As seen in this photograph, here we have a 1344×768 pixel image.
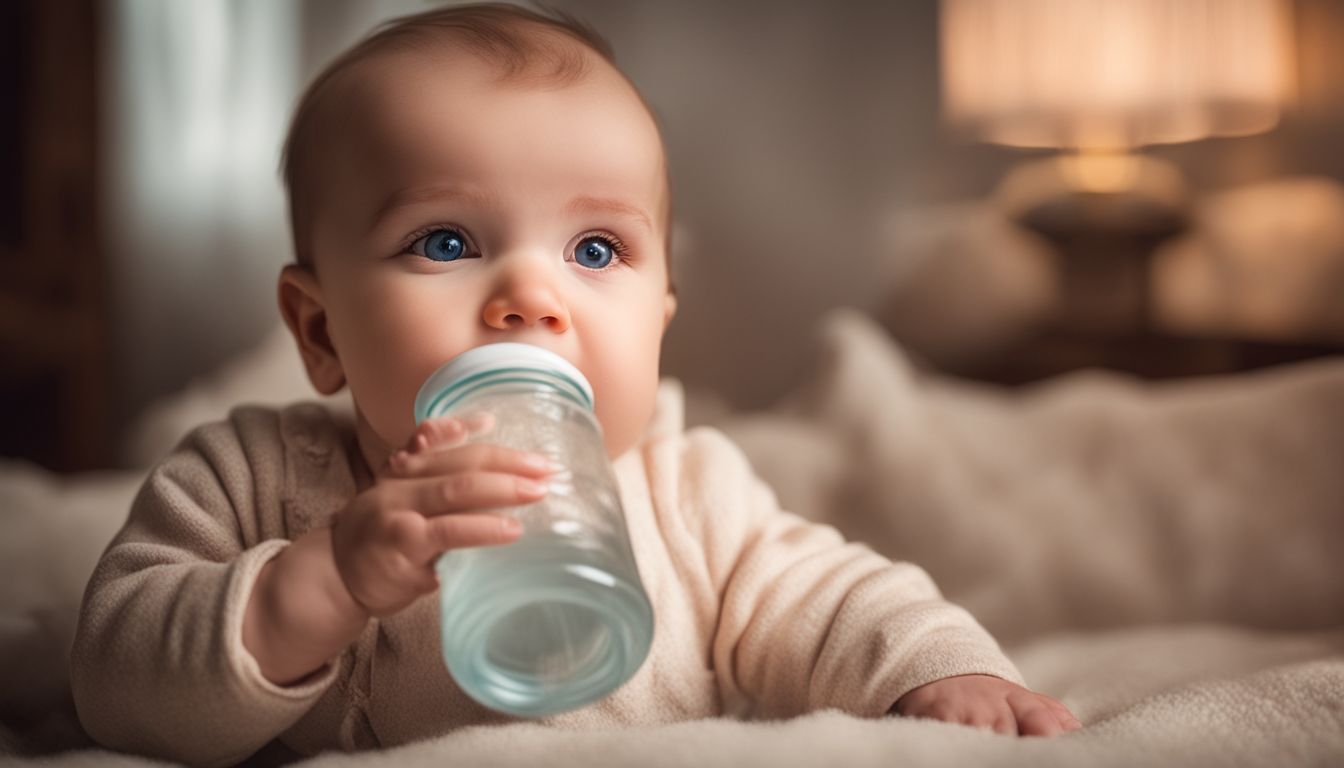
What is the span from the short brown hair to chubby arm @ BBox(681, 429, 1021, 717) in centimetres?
18

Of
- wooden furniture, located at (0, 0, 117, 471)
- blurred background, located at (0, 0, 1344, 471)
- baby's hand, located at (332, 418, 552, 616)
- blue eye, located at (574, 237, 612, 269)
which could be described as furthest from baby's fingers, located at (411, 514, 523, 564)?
wooden furniture, located at (0, 0, 117, 471)

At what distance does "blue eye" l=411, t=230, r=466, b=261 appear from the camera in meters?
0.72

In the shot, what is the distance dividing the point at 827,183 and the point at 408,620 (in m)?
1.44

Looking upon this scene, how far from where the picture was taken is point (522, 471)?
56 cm

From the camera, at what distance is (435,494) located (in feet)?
1.86

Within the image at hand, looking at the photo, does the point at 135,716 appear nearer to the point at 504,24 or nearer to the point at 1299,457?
the point at 504,24

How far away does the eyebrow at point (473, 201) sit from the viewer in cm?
71

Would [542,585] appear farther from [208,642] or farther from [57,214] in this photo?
[57,214]

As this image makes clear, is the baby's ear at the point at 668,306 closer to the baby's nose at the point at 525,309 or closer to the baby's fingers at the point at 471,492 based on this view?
the baby's nose at the point at 525,309

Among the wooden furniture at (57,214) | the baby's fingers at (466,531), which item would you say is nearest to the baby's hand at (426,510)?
the baby's fingers at (466,531)

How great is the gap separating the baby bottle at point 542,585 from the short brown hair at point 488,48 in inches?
9.1

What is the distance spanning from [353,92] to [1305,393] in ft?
3.25

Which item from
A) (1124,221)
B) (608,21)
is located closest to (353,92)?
(608,21)

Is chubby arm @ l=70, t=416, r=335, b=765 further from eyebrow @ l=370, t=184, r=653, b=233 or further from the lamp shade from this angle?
the lamp shade
